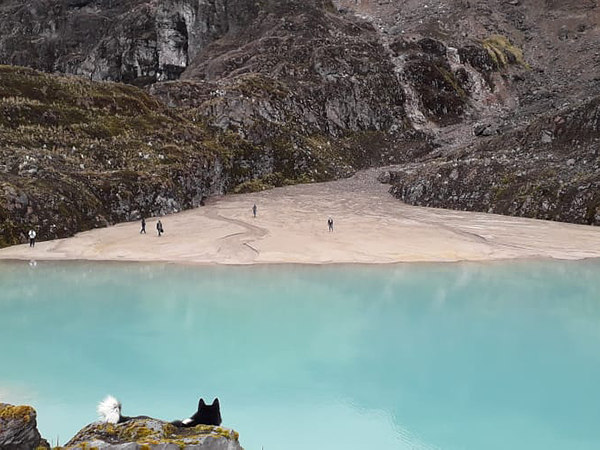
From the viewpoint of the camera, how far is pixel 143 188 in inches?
2074

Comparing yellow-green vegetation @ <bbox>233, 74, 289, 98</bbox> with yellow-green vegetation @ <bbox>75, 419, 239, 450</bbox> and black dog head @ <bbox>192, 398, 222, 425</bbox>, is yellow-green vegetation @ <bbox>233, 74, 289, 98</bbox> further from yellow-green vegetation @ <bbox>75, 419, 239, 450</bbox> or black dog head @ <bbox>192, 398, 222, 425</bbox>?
yellow-green vegetation @ <bbox>75, 419, 239, 450</bbox>

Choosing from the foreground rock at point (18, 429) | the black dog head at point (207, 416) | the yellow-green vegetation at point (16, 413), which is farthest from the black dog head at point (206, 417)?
the yellow-green vegetation at point (16, 413)

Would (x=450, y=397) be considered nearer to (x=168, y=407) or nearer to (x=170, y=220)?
(x=168, y=407)


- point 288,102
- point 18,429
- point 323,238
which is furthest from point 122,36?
point 18,429

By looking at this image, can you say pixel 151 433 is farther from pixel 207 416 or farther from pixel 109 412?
pixel 207 416

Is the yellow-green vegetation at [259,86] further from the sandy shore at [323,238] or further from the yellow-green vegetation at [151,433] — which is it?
the yellow-green vegetation at [151,433]

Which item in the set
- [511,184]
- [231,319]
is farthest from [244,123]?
[231,319]

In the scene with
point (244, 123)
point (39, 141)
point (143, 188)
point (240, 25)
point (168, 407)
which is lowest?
point (168, 407)

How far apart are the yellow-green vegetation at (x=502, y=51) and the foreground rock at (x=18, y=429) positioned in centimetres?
13823

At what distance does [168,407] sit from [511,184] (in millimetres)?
55348

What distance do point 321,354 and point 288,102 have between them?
82662mm

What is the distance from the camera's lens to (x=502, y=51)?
131 metres

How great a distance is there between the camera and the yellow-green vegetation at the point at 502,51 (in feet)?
419

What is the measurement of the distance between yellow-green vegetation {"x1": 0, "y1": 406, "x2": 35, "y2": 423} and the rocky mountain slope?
1408 inches
